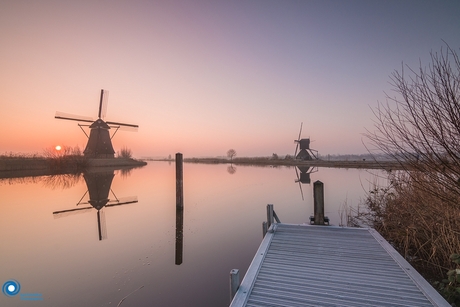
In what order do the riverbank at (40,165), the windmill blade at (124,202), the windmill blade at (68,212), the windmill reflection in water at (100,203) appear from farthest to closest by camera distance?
the riverbank at (40,165), the windmill blade at (124,202), the windmill blade at (68,212), the windmill reflection in water at (100,203)

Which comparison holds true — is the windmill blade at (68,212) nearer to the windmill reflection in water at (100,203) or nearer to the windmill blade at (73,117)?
the windmill reflection in water at (100,203)

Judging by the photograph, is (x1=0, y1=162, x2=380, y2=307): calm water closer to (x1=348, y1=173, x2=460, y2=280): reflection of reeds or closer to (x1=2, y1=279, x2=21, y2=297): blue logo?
(x1=2, y1=279, x2=21, y2=297): blue logo

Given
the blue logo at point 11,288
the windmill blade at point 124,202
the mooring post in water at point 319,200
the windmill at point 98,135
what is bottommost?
the blue logo at point 11,288

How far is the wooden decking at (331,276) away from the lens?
8.78ft

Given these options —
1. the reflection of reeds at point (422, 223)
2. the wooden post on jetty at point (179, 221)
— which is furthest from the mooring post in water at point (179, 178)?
the reflection of reeds at point (422, 223)

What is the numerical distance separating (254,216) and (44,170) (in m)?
30.2

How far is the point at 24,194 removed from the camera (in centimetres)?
1302

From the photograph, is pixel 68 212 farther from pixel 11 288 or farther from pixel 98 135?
pixel 98 135

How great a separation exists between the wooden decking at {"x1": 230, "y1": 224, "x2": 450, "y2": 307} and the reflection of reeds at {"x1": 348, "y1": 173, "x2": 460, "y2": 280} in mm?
1101

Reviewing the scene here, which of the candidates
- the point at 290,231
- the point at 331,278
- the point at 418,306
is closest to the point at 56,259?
the point at 290,231

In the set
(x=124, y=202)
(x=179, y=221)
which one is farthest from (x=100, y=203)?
(x=179, y=221)

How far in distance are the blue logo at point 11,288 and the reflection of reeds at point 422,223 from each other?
23.0 feet

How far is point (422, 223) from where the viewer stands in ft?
17.5

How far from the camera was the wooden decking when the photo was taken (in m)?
2.68
